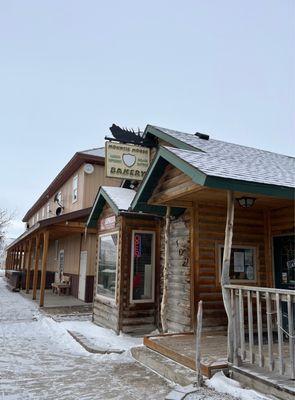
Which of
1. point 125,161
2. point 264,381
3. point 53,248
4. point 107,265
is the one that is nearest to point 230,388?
point 264,381

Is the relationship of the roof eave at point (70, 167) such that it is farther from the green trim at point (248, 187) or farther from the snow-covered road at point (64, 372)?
the green trim at point (248, 187)

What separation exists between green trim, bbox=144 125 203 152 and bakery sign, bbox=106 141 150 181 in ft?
2.12

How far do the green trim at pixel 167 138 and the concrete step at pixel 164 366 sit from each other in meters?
3.98

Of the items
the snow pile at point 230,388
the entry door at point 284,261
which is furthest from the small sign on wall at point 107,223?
the snow pile at point 230,388

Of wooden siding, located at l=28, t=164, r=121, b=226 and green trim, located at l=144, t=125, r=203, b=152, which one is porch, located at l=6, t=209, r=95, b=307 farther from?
green trim, located at l=144, t=125, r=203, b=152

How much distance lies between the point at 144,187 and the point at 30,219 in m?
32.3

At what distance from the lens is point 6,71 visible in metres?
16.1

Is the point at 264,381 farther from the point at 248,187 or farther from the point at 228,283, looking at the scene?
the point at 248,187

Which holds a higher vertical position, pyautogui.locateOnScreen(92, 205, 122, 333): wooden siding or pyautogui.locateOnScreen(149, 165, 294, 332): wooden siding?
pyautogui.locateOnScreen(149, 165, 294, 332): wooden siding

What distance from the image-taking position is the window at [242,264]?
24.8ft

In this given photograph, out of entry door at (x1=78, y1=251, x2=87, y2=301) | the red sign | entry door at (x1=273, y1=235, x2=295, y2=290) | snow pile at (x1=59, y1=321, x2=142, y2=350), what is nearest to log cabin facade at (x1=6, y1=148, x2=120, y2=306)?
entry door at (x1=78, y1=251, x2=87, y2=301)

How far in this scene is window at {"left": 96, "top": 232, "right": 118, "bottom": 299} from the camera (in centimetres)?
925

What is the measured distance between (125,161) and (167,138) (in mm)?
1779

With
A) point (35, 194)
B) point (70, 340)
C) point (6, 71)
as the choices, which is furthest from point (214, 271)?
point (35, 194)
